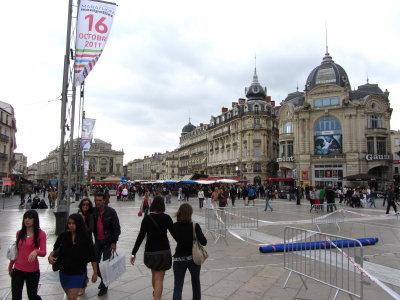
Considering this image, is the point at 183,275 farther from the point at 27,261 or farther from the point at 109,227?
the point at 27,261

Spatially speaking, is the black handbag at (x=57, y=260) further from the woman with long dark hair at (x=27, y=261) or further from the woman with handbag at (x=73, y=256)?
the woman with long dark hair at (x=27, y=261)

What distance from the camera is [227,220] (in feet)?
33.2

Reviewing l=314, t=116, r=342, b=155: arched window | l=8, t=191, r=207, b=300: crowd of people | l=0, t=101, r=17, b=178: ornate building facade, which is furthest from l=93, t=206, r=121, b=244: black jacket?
l=0, t=101, r=17, b=178: ornate building facade

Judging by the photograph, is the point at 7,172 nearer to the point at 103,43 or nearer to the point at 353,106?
the point at 103,43

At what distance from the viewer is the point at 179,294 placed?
419cm

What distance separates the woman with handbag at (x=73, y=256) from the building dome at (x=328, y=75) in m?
48.6

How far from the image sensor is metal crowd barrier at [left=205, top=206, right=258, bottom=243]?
9719mm

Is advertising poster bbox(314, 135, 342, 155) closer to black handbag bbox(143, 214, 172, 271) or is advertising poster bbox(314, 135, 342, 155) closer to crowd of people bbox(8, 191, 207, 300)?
crowd of people bbox(8, 191, 207, 300)

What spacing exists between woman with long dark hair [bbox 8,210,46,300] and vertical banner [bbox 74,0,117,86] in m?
6.72

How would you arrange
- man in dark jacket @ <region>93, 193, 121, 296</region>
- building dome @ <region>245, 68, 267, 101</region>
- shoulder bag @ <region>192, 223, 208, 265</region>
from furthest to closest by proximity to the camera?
building dome @ <region>245, 68, 267, 101</region>
man in dark jacket @ <region>93, 193, 121, 296</region>
shoulder bag @ <region>192, 223, 208, 265</region>

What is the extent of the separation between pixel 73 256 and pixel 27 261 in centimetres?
63

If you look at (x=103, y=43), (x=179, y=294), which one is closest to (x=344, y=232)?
(x=179, y=294)

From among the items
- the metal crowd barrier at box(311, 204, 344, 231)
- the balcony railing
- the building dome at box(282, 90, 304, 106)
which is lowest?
the metal crowd barrier at box(311, 204, 344, 231)

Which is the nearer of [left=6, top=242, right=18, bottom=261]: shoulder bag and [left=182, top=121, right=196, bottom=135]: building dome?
[left=6, top=242, right=18, bottom=261]: shoulder bag
